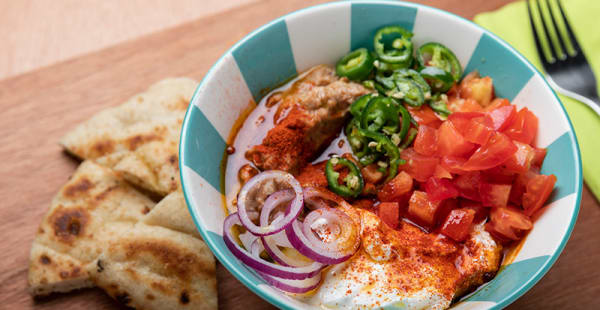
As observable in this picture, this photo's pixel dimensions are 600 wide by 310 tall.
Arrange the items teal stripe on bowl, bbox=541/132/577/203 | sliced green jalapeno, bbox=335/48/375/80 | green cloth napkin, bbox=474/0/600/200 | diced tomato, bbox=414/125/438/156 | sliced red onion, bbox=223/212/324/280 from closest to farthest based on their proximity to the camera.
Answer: sliced red onion, bbox=223/212/324/280 → teal stripe on bowl, bbox=541/132/577/203 → diced tomato, bbox=414/125/438/156 → sliced green jalapeno, bbox=335/48/375/80 → green cloth napkin, bbox=474/0/600/200

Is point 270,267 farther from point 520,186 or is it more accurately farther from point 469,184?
point 520,186

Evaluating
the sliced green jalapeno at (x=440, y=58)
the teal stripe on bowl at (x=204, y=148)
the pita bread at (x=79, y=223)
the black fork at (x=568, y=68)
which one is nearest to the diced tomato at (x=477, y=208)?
the sliced green jalapeno at (x=440, y=58)

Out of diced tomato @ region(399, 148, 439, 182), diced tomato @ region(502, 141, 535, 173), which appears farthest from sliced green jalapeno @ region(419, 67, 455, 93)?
diced tomato @ region(502, 141, 535, 173)

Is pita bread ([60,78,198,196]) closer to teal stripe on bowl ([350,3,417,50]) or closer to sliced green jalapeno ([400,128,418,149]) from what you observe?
teal stripe on bowl ([350,3,417,50])

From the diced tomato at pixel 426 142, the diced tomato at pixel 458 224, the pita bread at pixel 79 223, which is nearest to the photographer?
the diced tomato at pixel 458 224

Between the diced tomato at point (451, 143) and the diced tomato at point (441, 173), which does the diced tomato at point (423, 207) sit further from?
the diced tomato at point (451, 143)

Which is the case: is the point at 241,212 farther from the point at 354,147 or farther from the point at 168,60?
the point at 168,60
